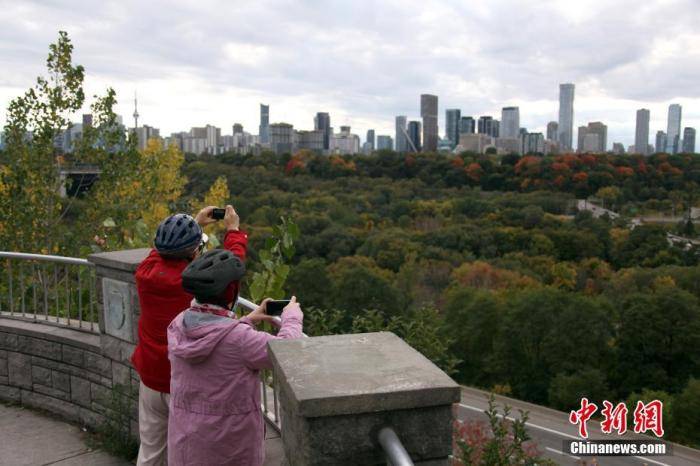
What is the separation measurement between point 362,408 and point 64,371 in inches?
150

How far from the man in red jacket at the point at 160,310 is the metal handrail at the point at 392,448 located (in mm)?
1240

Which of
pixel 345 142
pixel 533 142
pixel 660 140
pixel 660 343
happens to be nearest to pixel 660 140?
pixel 660 140

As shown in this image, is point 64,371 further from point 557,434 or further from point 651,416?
point 651,416

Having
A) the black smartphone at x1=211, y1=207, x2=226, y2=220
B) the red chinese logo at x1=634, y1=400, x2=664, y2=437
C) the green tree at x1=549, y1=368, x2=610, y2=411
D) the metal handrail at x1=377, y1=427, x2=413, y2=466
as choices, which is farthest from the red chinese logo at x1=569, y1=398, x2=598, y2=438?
the metal handrail at x1=377, y1=427, x2=413, y2=466

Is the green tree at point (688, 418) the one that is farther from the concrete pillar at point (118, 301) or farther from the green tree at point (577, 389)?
the concrete pillar at point (118, 301)

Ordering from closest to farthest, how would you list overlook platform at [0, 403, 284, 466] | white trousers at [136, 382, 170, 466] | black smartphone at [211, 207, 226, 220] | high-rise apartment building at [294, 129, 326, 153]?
white trousers at [136, 382, 170, 466] < black smartphone at [211, 207, 226, 220] < overlook platform at [0, 403, 284, 466] < high-rise apartment building at [294, 129, 326, 153]

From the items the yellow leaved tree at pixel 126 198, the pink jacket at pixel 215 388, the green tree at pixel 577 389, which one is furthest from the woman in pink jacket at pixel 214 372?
the green tree at pixel 577 389

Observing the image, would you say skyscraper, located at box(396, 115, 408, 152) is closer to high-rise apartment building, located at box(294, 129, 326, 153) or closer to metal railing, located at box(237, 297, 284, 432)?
high-rise apartment building, located at box(294, 129, 326, 153)

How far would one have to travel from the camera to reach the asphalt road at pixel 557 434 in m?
25.4

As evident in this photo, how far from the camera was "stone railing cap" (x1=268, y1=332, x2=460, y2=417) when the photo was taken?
183 centimetres

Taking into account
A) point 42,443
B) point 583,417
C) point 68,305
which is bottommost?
point 583,417

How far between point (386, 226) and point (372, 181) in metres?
30.4

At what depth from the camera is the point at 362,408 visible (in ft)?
6.04

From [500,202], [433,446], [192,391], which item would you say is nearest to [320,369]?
[433,446]
